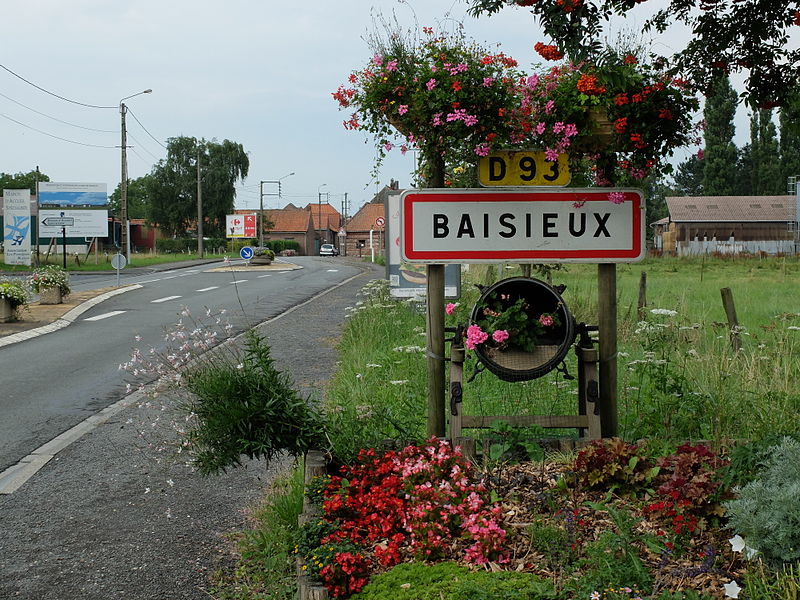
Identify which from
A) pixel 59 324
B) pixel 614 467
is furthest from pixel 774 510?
pixel 59 324

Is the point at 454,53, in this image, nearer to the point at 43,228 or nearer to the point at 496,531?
the point at 496,531

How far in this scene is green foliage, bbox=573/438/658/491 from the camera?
12.3ft

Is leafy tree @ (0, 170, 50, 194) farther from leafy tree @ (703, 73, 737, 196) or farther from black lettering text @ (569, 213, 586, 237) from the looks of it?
black lettering text @ (569, 213, 586, 237)

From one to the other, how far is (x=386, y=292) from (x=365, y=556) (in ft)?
46.3

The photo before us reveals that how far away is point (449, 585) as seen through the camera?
3.06 m

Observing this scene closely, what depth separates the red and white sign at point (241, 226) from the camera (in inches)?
3620

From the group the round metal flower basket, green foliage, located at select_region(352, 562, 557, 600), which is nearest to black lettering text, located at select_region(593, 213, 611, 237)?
the round metal flower basket

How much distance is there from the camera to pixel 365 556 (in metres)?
3.50

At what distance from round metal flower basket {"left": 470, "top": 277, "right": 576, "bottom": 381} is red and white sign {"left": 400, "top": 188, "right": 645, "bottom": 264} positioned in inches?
6.3

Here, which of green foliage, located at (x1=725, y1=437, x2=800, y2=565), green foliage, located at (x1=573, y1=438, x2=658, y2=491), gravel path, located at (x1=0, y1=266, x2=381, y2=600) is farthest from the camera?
gravel path, located at (x1=0, y1=266, x2=381, y2=600)

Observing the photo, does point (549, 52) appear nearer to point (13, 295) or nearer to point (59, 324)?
point (59, 324)

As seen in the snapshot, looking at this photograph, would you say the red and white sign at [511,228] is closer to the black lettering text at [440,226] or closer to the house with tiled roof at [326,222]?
the black lettering text at [440,226]

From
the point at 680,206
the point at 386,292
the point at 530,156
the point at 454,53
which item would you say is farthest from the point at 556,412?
the point at 680,206

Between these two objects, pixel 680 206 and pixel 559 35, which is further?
pixel 680 206
